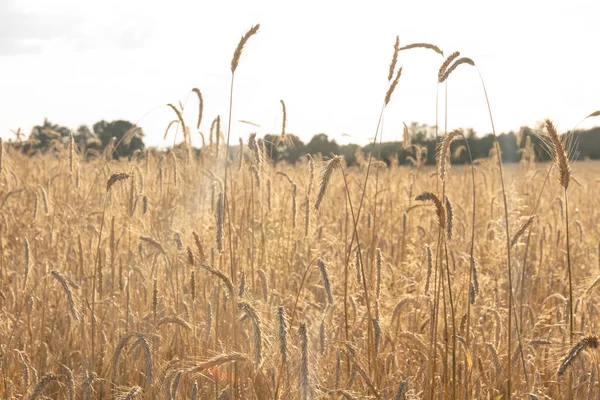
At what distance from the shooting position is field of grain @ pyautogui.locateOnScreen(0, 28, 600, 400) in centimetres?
184

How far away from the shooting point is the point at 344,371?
2.37 metres

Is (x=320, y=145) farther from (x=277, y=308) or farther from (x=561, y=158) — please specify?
(x=277, y=308)

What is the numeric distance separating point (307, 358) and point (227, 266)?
1.71m

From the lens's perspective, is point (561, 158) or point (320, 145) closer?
point (561, 158)

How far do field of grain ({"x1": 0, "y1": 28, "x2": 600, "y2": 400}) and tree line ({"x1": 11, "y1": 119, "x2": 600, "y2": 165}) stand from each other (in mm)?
310

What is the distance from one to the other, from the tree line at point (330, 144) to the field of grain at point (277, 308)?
1.02ft

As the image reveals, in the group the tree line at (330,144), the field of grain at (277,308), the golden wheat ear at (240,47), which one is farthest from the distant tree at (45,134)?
the golden wheat ear at (240,47)

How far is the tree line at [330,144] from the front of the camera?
11.3ft

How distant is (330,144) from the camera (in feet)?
42.2

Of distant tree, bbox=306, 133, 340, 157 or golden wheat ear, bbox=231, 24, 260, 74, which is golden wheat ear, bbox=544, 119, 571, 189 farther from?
golden wheat ear, bbox=231, 24, 260, 74

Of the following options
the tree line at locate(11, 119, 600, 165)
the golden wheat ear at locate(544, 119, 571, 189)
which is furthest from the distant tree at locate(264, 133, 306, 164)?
the golden wheat ear at locate(544, 119, 571, 189)

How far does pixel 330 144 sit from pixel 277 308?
1146 cm

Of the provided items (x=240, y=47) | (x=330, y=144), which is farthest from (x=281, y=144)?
(x=330, y=144)

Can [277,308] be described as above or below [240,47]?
below
